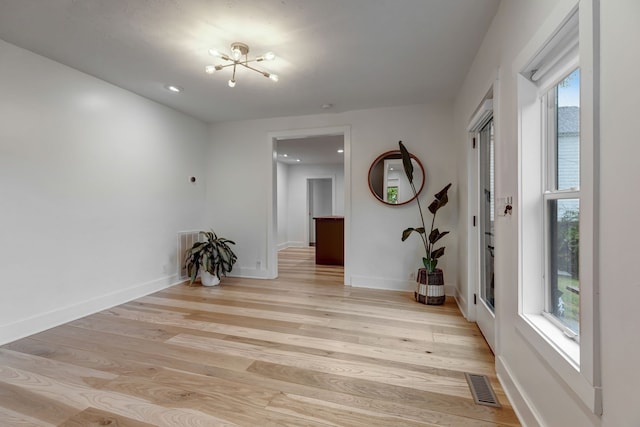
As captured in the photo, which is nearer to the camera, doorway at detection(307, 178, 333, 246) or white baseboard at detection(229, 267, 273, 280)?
white baseboard at detection(229, 267, 273, 280)

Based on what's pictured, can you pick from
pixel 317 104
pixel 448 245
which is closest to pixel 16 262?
pixel 317 104

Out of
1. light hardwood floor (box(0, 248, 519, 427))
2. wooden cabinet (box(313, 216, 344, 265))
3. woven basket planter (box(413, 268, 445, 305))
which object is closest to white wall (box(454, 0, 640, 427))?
light hardwood floor (box(0, 248, 519, 427))

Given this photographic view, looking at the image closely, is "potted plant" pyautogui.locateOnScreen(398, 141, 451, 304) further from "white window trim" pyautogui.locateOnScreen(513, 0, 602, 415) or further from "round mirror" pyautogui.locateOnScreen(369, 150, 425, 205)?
"white window trim" pyautogui.locateOnScreen(513, 0, 602, 415)

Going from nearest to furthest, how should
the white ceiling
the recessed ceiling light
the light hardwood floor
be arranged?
the light hardwood floor → the white ceiling → the recessed ceiling light

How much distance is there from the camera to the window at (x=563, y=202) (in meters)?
1.26

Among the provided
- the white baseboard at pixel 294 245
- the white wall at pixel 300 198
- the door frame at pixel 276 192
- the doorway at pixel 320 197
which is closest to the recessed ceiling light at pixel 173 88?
the door frame at pixel 276 192

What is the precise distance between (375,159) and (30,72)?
3589 mm

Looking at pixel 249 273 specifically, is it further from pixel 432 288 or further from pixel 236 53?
pixel 236 53

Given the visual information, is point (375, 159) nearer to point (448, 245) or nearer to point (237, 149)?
point (448, 245)

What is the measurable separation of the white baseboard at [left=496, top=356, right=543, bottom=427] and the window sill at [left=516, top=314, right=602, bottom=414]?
30 cm

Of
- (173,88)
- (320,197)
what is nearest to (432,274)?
(173,88)

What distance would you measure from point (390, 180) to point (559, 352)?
2918 mm

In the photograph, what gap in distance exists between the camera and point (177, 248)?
4.11 m

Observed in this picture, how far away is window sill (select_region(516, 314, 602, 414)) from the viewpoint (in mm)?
948
